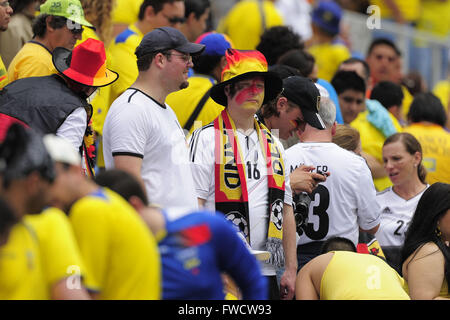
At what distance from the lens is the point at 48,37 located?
650 cm

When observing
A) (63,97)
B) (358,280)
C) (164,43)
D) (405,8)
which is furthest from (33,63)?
(405,8)

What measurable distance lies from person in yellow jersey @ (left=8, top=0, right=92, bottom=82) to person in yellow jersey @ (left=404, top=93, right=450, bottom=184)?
3.77m

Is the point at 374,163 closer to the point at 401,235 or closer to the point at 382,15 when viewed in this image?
the point at 401,235

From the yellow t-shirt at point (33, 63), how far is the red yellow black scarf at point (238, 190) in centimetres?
138

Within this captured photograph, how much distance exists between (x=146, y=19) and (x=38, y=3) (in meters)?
0.95

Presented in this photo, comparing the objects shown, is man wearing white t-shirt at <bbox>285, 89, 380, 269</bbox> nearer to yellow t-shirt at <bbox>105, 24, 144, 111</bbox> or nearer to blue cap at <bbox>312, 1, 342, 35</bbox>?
yellow t-shirt at <bbox>105, 24, 144, 111</bbox>

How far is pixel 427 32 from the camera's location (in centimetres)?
1484

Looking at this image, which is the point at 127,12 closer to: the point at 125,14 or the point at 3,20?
the point at 125,14

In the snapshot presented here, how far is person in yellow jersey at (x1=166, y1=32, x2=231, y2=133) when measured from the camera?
22.5 ft

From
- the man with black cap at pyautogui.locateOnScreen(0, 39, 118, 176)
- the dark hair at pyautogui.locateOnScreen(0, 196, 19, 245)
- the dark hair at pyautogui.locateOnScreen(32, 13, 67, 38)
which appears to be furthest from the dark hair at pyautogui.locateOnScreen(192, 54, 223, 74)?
the dark hair at pyautogui.locateOnScreen(0, 196, 19, 245)

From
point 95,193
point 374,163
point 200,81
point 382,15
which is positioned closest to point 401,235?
point 374,163

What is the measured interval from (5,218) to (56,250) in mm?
267

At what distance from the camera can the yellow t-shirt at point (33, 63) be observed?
6.30 metres

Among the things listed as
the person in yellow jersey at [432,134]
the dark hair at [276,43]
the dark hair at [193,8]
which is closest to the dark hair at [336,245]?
the dark hair at [276,43]
